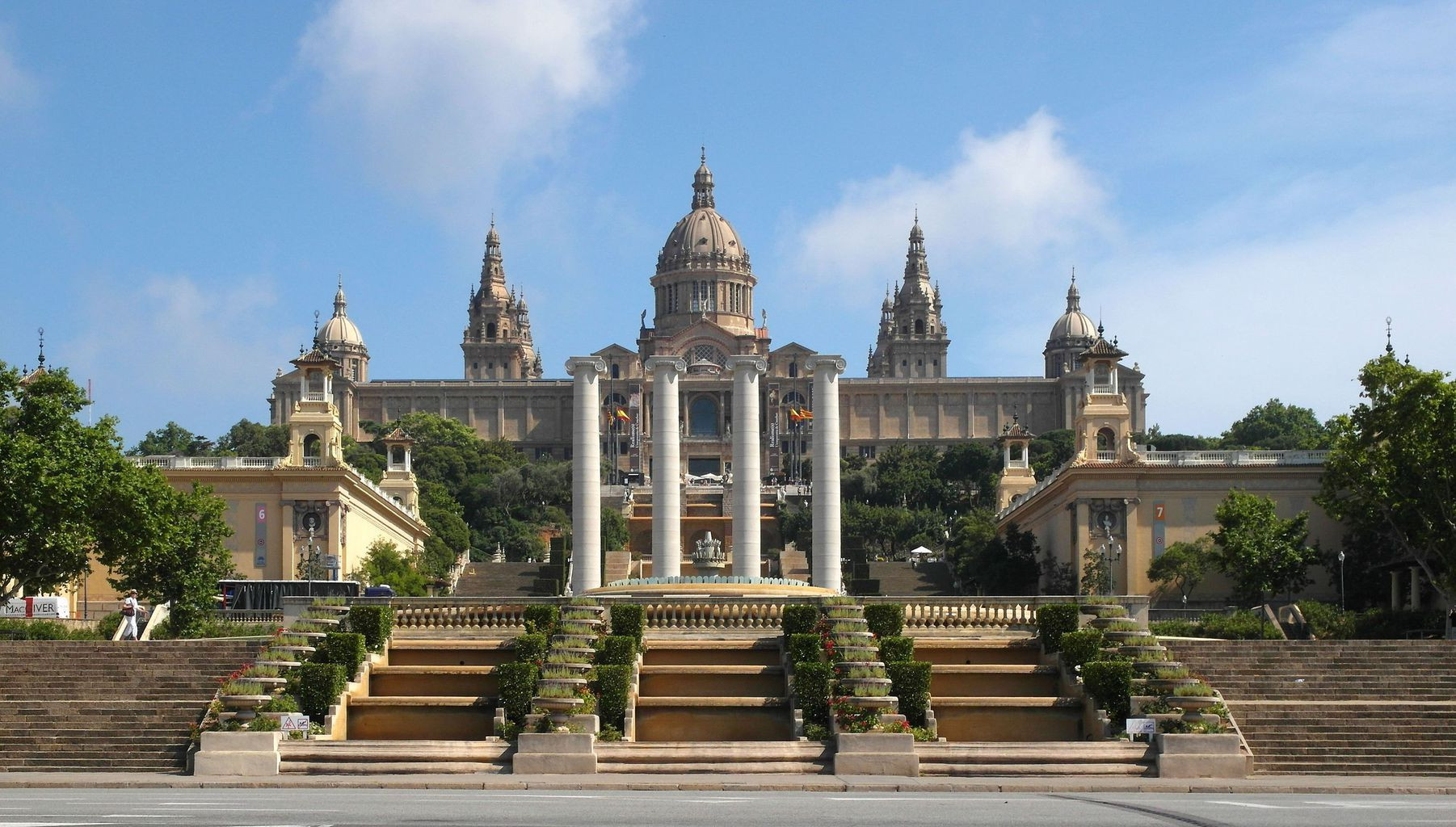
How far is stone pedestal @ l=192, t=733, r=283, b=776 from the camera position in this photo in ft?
121

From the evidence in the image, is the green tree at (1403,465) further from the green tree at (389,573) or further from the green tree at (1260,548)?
the green tree at (389,573)

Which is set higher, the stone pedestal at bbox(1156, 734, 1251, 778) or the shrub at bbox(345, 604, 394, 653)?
the shrub at bbox(345, 604, 394, 653)

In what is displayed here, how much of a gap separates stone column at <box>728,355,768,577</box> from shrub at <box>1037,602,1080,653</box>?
58.4ft

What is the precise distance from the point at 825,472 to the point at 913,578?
43189mm

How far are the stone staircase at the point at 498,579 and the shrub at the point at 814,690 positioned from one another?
5795 centimetres

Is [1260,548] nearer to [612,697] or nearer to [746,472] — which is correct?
[746,472]

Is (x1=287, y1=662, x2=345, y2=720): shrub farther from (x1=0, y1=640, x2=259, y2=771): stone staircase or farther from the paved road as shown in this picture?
the paved road

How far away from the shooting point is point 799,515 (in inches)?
5344

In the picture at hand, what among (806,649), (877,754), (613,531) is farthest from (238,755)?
(613,531)

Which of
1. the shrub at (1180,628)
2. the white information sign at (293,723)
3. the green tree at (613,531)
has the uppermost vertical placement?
the green tree at (613,531)

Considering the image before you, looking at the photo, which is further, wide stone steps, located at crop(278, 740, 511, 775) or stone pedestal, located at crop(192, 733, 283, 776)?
stone pedestal, located at crop(192, 733, 283, 776)

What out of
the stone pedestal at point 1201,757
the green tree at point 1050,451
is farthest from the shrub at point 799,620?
the green tree at point 1050,451

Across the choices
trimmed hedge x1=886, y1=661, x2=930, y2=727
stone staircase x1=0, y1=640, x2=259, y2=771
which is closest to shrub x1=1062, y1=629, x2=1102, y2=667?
trimmed hedge x1=886, y1=661, x2=930, y2=727

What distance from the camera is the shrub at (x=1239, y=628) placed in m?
60.9
